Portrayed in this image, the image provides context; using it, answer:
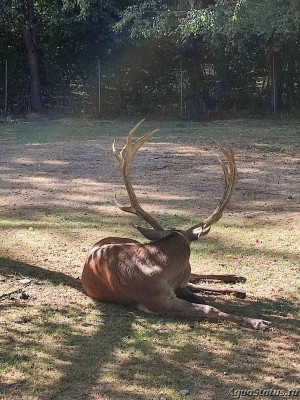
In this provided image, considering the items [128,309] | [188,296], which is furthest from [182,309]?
[128,309]

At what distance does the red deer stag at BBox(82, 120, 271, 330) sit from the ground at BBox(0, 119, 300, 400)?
92mm

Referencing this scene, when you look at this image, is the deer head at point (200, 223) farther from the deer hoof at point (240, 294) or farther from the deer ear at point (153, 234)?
the deer hoof at point (240, 294)

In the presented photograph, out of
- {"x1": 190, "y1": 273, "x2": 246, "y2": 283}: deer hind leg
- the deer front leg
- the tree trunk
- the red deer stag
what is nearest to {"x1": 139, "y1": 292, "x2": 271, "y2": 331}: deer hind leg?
the red deer stag

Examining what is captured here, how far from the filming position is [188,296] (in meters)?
5.20

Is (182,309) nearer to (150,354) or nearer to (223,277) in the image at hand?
(150,354)

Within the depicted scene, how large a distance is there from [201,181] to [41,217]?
9.88 ft

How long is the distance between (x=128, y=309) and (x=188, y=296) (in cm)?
48

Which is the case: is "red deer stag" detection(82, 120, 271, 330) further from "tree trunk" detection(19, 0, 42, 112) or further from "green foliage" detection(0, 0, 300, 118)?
"tree trunk" detection(19, 0, 42, 112)

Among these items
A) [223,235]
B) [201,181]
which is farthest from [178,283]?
[201,181]

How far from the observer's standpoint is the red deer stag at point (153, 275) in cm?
496

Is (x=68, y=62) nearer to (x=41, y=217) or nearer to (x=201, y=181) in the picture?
(x=201, y=181)

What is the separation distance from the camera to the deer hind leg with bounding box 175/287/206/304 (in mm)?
5191

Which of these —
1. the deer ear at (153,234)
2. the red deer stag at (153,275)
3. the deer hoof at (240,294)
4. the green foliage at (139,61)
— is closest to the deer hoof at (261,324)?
the red deer stag at (153,275)

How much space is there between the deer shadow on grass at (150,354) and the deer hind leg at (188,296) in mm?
222
